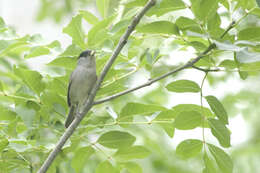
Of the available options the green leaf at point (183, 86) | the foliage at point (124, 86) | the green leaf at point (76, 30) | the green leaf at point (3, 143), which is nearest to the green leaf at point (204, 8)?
the foliage at point (124, 86)

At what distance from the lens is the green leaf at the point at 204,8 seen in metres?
1.52

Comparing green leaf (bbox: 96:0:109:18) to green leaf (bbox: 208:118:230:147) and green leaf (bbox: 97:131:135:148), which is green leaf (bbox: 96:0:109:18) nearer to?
green leaf (bbox: 97:131:135:148)

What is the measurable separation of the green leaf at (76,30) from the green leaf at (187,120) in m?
0.59

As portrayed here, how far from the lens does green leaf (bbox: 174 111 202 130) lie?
1.71 meters

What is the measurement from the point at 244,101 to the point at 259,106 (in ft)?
0.78

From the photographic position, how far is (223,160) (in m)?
1.75

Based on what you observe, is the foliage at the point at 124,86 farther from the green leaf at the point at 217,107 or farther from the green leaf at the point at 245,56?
the green leaf at the point at 245,56

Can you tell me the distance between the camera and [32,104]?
6.31 feet

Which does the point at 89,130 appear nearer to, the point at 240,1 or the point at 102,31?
the point at 102,31

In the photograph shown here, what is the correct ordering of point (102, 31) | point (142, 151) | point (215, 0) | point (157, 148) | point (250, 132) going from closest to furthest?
point (215, 0) < point (102, 31) < point (142, 151) < point (157, 148) < point (250, 132)

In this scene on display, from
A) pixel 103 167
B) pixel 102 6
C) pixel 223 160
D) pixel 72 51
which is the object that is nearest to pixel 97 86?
pixel 72 51

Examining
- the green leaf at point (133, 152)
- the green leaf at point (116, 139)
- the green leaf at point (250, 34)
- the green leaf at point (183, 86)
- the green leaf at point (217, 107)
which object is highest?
the green leaf at point (250, 34)

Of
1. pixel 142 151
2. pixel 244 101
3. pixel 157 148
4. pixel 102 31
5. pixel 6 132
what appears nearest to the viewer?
pixel 102 31

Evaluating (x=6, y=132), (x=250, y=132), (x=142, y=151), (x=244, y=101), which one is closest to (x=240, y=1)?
(x=142, y=151)
